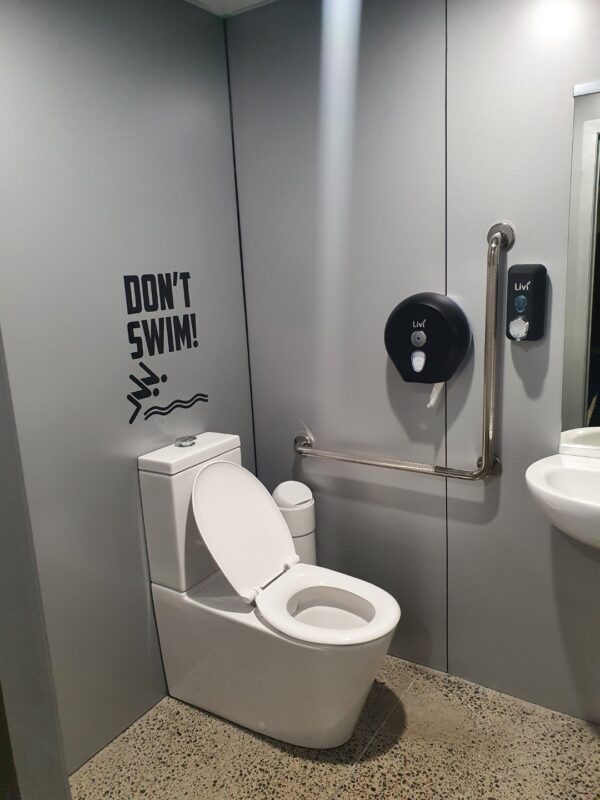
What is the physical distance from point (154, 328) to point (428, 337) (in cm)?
91

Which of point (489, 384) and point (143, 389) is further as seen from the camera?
point (143, 389)

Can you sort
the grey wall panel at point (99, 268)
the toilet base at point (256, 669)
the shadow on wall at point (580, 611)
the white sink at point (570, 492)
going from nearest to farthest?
the white sink at point (570, 492)
the grey wall panel at point (99, 268)
the toilet base at point (256, 669)
the shadow on wall at point (580, 611)

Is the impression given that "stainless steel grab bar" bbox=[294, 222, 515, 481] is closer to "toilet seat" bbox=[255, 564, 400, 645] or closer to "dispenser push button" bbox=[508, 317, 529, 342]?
Result: "dispenser push button" bbox=[508, 317, 529, 342]

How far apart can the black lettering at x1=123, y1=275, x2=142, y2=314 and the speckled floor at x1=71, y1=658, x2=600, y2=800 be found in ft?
4.62

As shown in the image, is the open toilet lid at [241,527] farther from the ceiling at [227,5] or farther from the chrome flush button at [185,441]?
the ceiling at [227,5]

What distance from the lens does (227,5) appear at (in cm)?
221

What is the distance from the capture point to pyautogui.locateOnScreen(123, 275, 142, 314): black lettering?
6.53 ft

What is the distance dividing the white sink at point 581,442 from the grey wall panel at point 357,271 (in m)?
0.40

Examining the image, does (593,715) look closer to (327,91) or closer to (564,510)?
(564,510)

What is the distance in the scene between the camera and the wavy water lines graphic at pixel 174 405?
6.95ft

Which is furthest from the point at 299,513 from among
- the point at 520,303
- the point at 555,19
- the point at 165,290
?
the point at 555,19

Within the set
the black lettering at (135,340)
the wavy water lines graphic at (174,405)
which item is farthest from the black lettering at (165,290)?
the wavy water lines graphic at (174,405)

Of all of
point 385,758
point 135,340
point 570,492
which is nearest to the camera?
point 570,492

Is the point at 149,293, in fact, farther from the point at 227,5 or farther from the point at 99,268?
the point at 227,5
